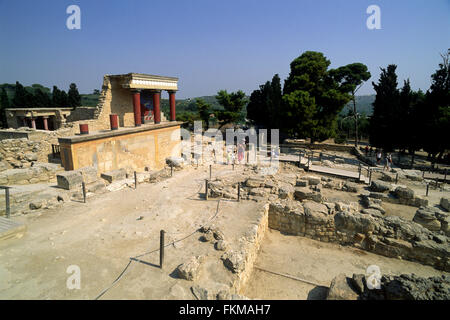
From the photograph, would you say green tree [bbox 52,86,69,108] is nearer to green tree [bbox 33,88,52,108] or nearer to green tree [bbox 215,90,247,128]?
green tree [bbox 33,88,52,108]

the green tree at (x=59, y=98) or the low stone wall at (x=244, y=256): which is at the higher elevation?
the green tree at (x=59, y=98)

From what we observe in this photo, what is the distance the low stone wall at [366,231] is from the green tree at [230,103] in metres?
19.2

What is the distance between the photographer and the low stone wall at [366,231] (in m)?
6.27

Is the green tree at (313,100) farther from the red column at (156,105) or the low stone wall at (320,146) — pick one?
the red column at (156,105)

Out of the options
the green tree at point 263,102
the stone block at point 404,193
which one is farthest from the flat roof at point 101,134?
the green tree at point 263,102

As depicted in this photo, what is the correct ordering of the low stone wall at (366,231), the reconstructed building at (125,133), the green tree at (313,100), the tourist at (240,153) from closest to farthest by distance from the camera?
Answer: 1. the low stone wall at (366,231)
2. the reconstructed building at (125,133)
3. the tourist at (240,153)
4. the green tree at (313,100)

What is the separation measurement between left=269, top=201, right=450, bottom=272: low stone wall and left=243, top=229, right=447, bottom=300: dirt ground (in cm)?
23

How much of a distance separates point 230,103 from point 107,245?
72.9ft

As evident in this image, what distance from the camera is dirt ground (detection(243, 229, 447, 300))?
5328 mm

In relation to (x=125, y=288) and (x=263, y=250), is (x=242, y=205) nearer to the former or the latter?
(x=263, y=250)

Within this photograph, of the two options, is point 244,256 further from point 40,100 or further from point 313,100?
point 40,100

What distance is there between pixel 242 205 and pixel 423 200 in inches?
314
